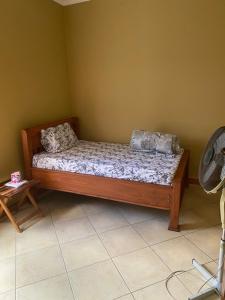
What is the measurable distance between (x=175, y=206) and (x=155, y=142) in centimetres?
91

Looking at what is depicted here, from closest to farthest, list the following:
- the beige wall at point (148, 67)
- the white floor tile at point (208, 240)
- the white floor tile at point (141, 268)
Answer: the white floor tile at point (141, 268), the white floor tile at point (208, 240), the beige wall at point (148, 67)

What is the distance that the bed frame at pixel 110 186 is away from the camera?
2.26m

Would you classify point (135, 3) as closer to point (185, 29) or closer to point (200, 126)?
point (185, 29)

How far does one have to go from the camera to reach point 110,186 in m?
2.50

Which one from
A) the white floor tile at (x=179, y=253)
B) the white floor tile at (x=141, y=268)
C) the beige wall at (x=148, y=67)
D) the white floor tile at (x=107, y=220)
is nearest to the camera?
the white floor tile at (x=141, y=268)

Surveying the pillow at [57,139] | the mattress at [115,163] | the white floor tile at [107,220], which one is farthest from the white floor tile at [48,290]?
the pillow at [57,139]

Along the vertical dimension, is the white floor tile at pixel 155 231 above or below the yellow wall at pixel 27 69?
below

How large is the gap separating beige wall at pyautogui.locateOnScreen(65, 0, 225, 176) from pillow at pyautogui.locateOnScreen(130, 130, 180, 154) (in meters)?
0.43

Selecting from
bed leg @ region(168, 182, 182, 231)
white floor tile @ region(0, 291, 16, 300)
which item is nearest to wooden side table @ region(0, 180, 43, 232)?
white floor tile @ region(0, 291, 16, 300)

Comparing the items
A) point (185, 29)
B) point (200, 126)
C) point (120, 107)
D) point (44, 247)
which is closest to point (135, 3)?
point (185, 29)

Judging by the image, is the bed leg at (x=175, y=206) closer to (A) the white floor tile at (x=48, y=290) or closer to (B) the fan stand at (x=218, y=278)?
(B) the fan stand at (x=218, y=278)

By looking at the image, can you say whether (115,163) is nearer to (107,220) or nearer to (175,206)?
(107,220)

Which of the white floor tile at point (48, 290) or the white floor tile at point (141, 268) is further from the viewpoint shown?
the white floor tile at point (141, 268)

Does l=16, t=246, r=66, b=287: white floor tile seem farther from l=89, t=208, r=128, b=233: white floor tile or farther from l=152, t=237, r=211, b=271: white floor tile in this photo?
l=152, t=237, r=211, b=271: white floor tile
